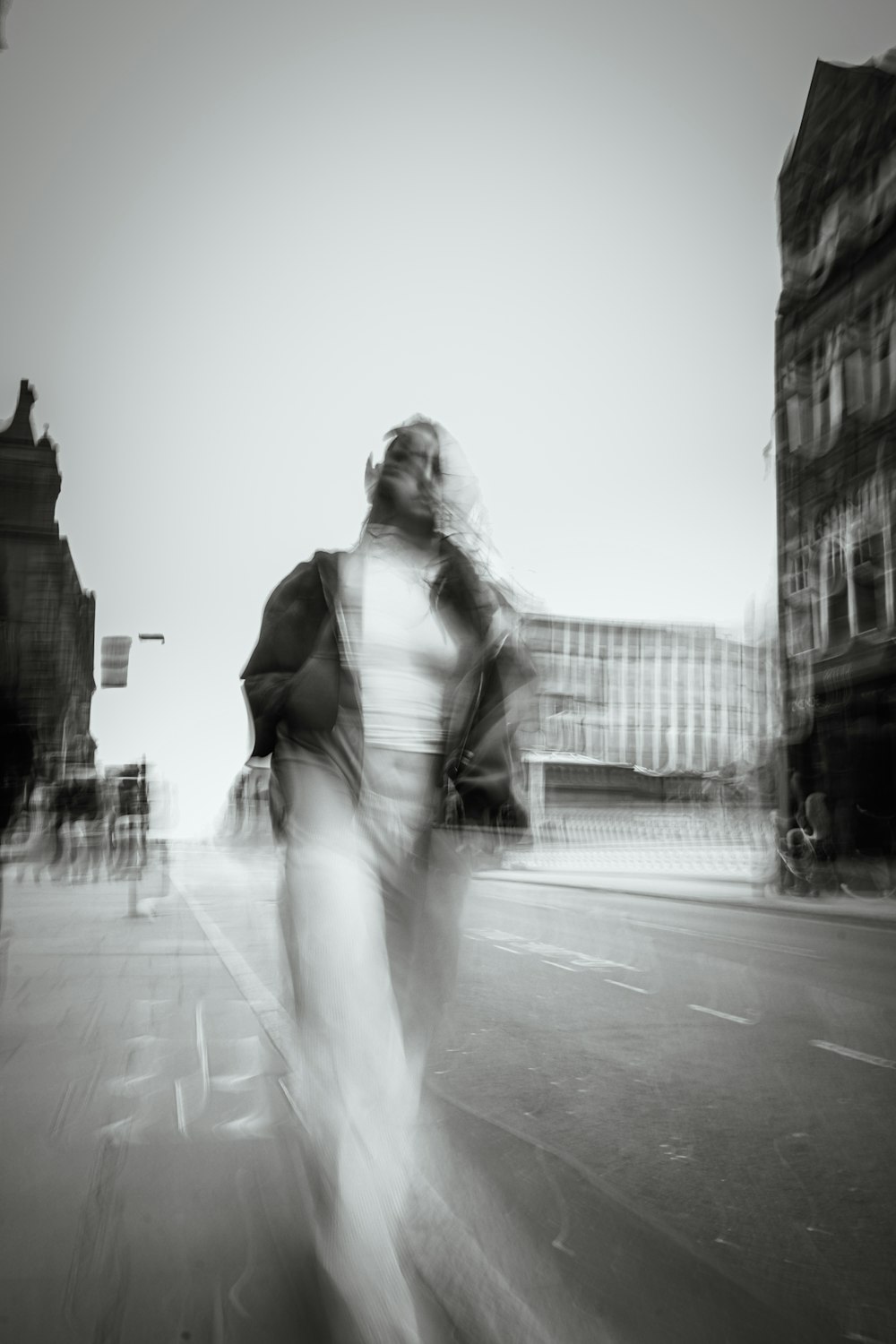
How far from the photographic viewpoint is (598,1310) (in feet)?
8.08

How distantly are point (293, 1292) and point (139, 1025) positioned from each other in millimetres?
3680

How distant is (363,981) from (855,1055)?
3928 mm

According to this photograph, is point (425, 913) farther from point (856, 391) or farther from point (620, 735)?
point (620, 735)

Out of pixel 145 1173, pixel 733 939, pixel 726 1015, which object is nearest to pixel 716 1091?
pixel 726 1015

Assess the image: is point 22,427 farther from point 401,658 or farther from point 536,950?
point 401,658

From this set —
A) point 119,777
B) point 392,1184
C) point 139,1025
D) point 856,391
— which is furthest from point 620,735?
point 392,1184

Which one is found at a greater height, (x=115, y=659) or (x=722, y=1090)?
(x=115, y=659)

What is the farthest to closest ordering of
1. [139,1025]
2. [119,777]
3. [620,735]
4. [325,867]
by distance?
[620,735]
[119,777]
[139,1025]
[325,867]

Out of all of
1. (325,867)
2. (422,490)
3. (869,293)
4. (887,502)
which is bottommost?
(325,867)

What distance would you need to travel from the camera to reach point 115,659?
49.8ft

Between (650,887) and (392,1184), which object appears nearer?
(392,1184)

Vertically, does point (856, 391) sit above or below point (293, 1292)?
above

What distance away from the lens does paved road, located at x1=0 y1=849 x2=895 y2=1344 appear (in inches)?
99.6

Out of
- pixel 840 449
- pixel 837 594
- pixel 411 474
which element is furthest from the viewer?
pixel 840 449
